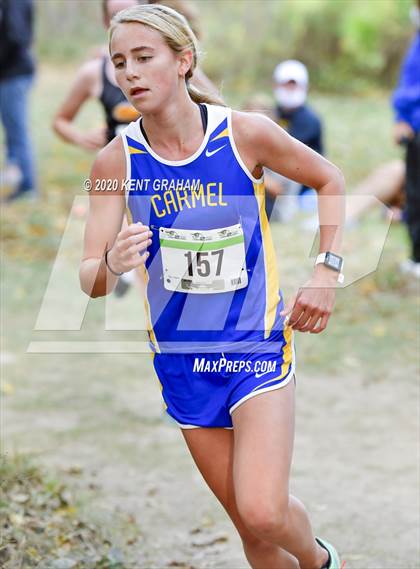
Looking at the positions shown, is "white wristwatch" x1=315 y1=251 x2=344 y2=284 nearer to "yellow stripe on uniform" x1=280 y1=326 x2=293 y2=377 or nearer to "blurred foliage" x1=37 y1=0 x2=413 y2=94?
"yellow stripe on uniform" x1=280 y1=326 x2=293 y2=377

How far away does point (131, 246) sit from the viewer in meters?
2.82

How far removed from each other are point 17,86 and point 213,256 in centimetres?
729

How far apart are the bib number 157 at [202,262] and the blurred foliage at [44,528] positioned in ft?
4.00

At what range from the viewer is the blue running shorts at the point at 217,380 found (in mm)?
3076

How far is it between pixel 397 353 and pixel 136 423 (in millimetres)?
1880

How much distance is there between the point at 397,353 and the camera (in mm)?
6500

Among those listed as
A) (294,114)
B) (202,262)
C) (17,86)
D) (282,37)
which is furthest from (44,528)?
(282,37)

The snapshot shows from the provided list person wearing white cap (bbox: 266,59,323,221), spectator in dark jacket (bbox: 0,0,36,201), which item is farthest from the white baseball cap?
spectator in dark jacket (bbox: 0,0,36,201)

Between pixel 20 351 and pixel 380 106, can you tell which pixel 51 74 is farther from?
pixel 20 351

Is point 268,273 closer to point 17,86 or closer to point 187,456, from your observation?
point 187,456

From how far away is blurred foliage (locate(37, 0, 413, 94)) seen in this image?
17250mm

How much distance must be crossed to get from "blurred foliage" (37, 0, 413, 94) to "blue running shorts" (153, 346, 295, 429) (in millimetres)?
13884

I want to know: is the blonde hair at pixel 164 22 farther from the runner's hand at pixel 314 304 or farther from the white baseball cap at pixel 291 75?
the white baseball cap at pixel 291 75

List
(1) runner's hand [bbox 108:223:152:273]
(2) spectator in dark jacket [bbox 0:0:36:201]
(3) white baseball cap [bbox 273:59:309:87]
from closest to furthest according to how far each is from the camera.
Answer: (1) runner's hand [bbox 108:223:152:273] → (3) white baseball cap [bbox 273:59:309:87] → (2) spectator in dark jacket [bbox 0:0:36:201]
